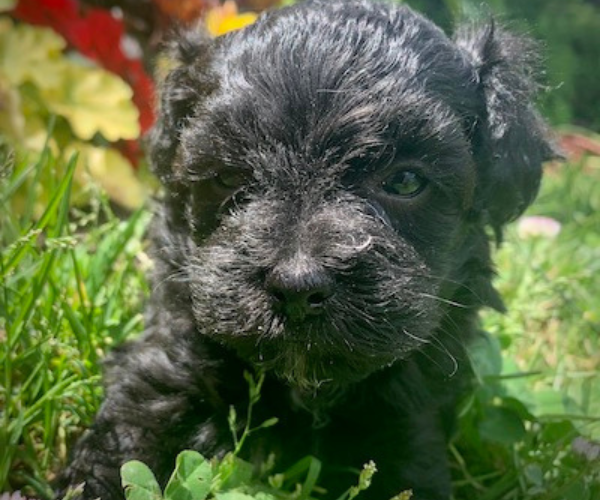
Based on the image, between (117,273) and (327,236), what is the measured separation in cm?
121

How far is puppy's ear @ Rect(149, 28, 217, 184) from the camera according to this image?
84.0 inches

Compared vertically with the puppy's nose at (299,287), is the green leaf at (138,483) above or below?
below

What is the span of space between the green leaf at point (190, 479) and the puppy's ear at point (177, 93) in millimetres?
750

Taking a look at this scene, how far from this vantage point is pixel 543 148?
7.07 feet

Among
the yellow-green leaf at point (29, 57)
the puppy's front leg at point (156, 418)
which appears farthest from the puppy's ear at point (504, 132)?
the yellow-green leaf at point (29, 57)

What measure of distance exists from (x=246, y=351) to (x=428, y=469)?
0.61 metres

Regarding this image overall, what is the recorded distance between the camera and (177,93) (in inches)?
87.1

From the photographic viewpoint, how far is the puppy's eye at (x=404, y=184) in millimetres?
1855

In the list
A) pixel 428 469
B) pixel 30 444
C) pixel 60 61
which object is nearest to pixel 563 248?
pixel 428 469

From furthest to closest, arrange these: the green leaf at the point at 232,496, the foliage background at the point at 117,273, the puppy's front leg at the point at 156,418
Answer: the foliage background at the point at 117,273 < the puppy's front leg at the point at 156,418 < the green leaf at the point at 232,496

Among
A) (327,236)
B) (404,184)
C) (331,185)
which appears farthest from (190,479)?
(404,184)

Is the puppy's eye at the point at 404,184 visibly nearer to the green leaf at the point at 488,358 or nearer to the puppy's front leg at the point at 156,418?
the puppy's front leg at the point at 156,418

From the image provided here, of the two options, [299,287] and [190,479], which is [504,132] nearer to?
[299,287]

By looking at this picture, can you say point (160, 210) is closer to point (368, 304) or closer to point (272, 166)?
point (272, 166)
